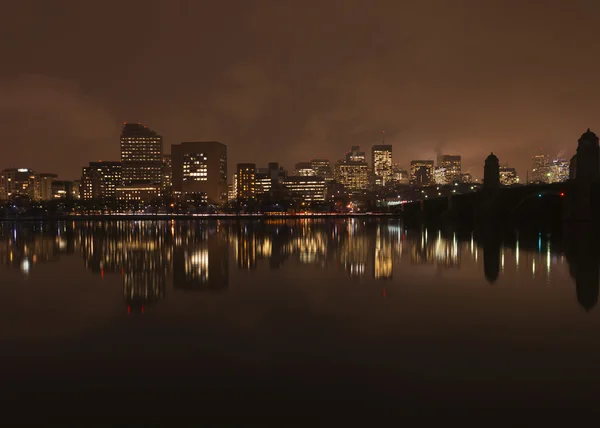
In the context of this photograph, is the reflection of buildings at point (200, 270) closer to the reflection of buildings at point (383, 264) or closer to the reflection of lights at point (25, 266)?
the reflection of buildings at point (383, 264)

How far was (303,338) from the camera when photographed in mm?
10305

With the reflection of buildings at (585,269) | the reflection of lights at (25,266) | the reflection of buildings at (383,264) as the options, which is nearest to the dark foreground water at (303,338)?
the reflection of buildings at (585,269)

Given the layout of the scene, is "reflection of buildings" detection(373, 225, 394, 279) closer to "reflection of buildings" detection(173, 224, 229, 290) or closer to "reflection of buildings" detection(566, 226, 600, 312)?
"reflection of buildings" detection(173, 224, 229, 290)

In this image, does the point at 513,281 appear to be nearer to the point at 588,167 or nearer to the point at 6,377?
the point at 6,377

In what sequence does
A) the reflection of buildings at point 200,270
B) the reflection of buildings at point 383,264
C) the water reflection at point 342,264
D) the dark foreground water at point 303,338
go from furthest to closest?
1. the reflection of buildings at point 383,264
2. the reflection of buildings at point 200,270
3. the water reflection at point 342,264
4. the dark foreground water at point 303,338

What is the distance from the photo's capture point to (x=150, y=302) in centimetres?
1432

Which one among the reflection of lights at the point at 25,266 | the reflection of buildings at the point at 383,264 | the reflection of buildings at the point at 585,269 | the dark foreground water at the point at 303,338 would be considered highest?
the reflection of buildings at the point at 585,269

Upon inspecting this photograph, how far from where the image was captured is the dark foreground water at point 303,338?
7418 millimetres

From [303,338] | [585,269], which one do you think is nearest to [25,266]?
[303,338]

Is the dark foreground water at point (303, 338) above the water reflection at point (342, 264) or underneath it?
underneath

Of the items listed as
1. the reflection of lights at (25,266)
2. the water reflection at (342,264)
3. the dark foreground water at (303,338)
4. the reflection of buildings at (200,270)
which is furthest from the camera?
the reflection of lights at (25,266)

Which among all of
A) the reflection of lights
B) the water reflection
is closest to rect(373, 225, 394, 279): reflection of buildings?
the water reflection

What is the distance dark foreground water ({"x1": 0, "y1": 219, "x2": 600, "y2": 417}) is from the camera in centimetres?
742

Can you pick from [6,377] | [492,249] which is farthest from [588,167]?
[6,377]
